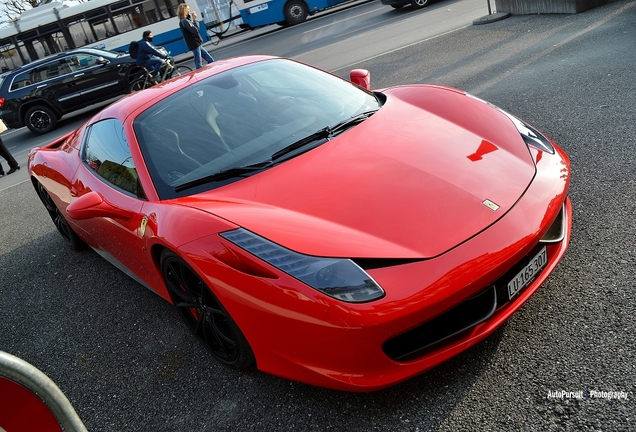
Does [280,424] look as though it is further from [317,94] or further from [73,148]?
[73,148]

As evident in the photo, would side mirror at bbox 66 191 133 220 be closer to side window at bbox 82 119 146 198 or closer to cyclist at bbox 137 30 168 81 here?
side window at bbox 82 119 146 198

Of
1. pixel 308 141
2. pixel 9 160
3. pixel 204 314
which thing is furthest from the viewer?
pixel 9 160

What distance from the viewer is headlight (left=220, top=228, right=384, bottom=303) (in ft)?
7.14

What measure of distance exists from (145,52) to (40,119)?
129 inches

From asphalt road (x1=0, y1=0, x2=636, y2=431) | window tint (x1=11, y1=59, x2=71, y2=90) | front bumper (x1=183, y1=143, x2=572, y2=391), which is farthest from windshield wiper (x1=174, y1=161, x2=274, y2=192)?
window tint (x1=11, y1=59, x2=71, y2=90)

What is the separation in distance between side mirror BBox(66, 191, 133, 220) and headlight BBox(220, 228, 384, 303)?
1.21 meters

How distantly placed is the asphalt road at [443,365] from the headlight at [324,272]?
55cm

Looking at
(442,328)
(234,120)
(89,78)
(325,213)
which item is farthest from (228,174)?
(89,78)

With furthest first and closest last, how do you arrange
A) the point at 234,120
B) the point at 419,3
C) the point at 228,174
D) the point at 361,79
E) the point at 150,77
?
the point at 419,3, the point at 150,77, the point at 361,79, the point at 234,120, the point at 228,174

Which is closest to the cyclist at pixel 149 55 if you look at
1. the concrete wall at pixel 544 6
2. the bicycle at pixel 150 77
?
the bicycle at pixel 150 77

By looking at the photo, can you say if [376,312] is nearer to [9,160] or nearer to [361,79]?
[361,79]

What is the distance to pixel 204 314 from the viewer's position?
9.36 feet

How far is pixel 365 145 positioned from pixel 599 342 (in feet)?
4.83

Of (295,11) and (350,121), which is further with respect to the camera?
(295,11)
